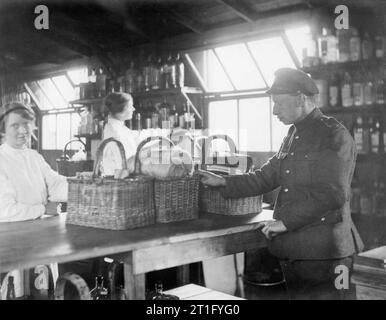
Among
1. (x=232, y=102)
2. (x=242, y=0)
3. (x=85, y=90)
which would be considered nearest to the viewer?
(x=242, y=0)

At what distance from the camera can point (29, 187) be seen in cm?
254

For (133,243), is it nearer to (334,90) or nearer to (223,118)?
(334,90)

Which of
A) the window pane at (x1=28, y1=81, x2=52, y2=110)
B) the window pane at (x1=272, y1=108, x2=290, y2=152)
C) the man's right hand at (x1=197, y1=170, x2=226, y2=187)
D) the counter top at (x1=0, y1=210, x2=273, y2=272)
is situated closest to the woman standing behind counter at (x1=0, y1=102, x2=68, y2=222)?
the counter top at (x1=0, y1=210, x2=273, y2=272)

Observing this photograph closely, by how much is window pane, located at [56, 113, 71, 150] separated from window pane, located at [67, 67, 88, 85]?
0.83m

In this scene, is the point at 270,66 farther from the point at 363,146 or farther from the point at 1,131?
the point at 1,131

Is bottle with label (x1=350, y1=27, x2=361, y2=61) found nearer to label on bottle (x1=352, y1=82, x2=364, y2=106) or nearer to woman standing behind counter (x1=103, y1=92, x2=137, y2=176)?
label on bottle (x1=352, y1=82, x2=364, y2=106)

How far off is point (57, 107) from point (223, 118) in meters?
4.56

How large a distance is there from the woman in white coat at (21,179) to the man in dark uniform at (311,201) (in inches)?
47.3

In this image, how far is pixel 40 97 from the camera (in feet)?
32.1

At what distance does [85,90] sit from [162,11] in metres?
2.24

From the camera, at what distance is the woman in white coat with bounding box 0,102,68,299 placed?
7.77 feet

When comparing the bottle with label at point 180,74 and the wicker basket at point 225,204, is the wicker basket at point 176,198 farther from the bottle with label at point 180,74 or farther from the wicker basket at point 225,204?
the bottle with label at point 180,74

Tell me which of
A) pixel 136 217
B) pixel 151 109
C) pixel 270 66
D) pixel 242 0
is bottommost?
pixel 136 217

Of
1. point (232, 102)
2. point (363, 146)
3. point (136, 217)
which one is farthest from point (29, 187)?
point (232, 102)
